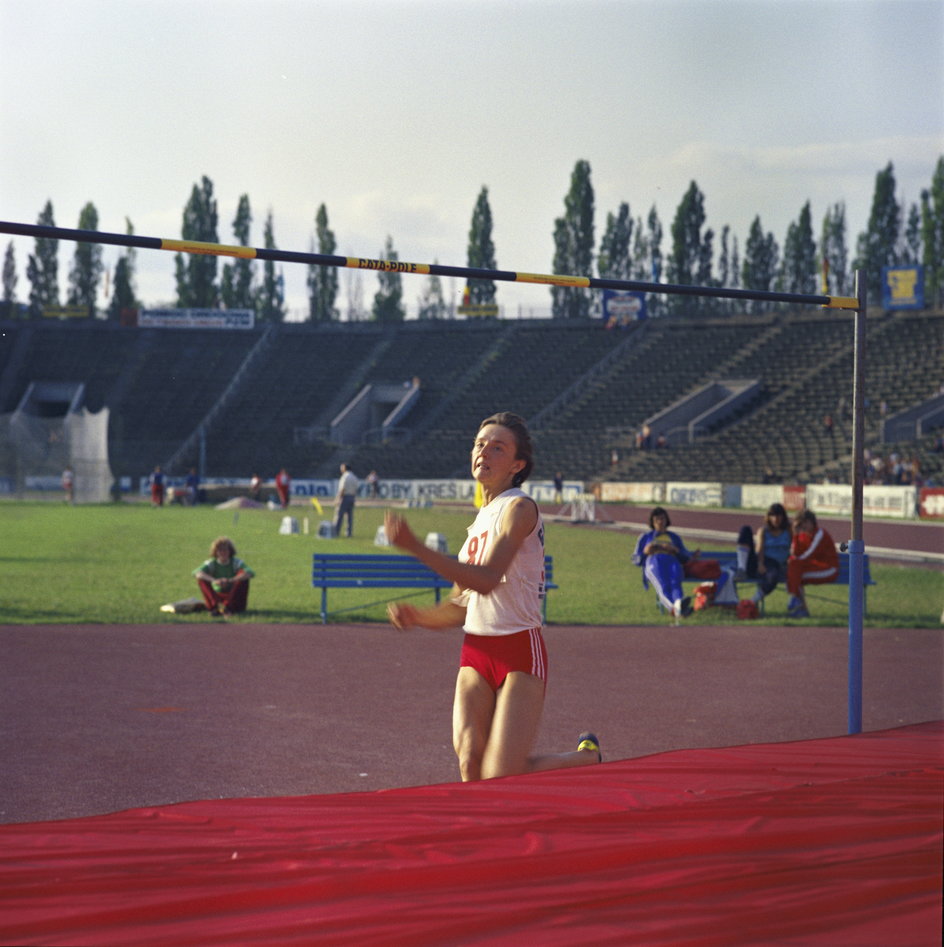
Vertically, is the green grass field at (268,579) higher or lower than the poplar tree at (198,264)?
lower

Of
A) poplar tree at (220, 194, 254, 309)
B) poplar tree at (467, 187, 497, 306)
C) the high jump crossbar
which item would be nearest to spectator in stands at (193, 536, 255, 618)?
the high jump crossbar

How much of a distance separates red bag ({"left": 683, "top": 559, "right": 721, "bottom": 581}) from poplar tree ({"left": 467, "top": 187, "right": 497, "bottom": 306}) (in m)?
64.6

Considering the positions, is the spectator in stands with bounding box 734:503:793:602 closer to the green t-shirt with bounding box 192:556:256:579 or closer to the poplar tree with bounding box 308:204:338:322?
the green t-shirt with bounding box 192:556:256:579

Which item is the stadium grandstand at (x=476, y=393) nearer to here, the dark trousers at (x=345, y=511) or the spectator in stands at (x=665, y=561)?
the dark trousers at (x=345, y=511)

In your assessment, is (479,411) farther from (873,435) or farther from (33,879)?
(33,879)

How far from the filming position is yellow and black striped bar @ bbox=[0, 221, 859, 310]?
5453mm

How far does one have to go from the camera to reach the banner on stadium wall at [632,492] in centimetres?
4650

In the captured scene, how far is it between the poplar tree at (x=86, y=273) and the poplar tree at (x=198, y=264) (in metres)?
6.94

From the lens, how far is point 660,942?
10.3 feet

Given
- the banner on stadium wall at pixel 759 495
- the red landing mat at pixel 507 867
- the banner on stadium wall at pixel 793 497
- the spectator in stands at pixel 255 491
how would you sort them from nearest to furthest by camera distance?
the red landing mat at pixel 507 867 → the banner on stadium wall at pixel 793 497 → the banner on stadium wall at pixel 759 495 → the spectator in stands at pixel 255 491

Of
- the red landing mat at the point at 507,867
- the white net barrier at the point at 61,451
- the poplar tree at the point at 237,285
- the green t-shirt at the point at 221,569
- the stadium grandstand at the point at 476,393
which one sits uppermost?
the poplar tree at the point at 237,285

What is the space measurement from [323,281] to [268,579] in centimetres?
6770

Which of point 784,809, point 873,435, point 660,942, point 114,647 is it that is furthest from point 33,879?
point 873,435

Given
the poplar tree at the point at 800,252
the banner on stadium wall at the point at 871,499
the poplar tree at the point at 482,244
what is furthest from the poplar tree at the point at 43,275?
the banner on stadium wall at the point at 871,499
